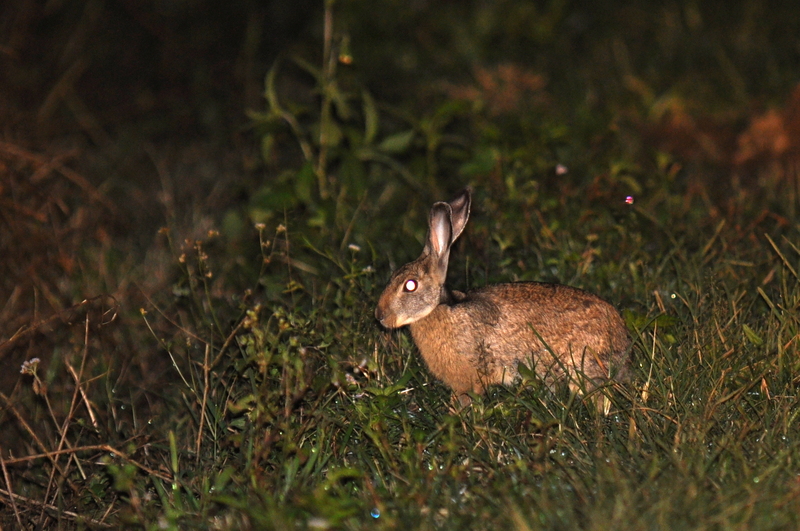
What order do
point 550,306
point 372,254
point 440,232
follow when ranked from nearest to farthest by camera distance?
point 550,306 → point 440,232 → point 372,254

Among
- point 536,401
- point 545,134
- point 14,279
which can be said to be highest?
point 545,134

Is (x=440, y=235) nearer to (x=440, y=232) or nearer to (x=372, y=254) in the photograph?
(x=440, y=232)

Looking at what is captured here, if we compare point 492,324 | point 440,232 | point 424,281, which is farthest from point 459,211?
point 492,324

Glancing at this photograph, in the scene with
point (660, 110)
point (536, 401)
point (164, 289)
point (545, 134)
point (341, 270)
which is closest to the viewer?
point (536, 401)

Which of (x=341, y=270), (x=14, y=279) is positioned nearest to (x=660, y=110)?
(x=341, y=270)

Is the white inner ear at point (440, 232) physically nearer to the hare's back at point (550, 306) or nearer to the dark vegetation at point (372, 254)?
the hare's back at point (550, 306)

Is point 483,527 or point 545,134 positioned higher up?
point 545,134

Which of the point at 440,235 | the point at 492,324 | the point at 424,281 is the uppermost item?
the point at 440,235

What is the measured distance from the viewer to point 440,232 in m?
4.25

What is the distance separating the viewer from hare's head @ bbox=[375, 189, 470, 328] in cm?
416

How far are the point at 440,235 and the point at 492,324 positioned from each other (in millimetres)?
472

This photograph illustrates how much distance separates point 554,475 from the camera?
10.5 ft

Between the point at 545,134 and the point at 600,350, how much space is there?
2.07 m

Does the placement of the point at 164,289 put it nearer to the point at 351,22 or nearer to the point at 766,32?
the point at 351,22
